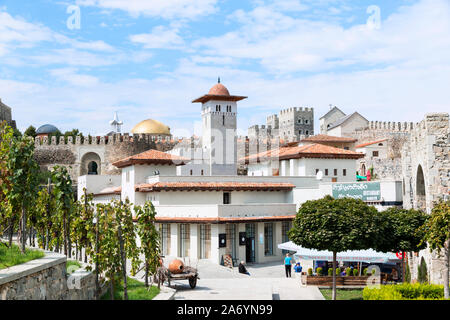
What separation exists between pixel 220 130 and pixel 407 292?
107 feet

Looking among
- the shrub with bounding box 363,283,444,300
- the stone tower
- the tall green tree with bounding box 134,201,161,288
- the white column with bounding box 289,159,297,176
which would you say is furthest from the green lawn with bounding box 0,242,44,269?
the stone tower

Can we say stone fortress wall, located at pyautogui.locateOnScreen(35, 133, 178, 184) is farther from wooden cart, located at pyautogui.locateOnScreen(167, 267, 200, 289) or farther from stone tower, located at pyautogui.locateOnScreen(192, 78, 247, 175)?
wooden cart, located at pyautogui.locateOnScreen(167, 267, 200, 289)

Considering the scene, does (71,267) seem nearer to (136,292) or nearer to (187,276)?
(136,292)

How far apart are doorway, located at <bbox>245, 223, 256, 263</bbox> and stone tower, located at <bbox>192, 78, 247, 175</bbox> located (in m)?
14.6

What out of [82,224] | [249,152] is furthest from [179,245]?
[249,152]

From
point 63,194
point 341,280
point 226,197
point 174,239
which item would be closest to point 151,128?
point 226,197

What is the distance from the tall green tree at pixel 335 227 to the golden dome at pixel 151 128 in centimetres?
5977

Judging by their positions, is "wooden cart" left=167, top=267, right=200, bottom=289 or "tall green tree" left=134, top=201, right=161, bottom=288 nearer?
"tall green tree" left=134, top=201, right=161, bottom=288

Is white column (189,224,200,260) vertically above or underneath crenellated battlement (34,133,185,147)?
underneath

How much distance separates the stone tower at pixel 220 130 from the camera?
4475 cm

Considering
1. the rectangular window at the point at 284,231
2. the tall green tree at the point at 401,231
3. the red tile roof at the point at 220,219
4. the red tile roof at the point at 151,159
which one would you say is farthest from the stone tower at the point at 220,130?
the tall green tree at the point at 401,231

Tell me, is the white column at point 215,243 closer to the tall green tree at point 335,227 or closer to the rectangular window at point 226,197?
the rectangular window at point 226,197

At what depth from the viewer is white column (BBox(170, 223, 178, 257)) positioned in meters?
30.1

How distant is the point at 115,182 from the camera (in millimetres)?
50062
